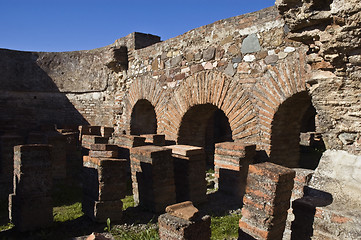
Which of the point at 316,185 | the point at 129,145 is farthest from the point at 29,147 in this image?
the point at 316,185

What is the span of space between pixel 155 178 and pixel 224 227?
3.56ft

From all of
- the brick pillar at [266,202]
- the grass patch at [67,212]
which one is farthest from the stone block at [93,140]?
the brick pillar at [266,202]

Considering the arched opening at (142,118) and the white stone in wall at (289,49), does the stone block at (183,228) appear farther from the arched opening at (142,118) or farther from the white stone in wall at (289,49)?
the arched opening at (142,118)

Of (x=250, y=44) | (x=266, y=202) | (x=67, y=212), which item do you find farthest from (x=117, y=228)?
(x=250, y=44)

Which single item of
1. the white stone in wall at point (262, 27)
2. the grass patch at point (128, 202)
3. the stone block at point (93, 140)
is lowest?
the grass patch at point (128, 202)

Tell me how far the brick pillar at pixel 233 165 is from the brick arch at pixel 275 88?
57 cm

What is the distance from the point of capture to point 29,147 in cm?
380

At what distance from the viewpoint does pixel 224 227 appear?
3.73 metres

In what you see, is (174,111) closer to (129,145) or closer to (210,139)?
(129,145)

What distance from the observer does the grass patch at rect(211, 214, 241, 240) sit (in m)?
3.57

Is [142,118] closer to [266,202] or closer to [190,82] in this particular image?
[190,82]

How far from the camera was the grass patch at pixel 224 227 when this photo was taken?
11.7 ft

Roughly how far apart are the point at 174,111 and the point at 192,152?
2663mm

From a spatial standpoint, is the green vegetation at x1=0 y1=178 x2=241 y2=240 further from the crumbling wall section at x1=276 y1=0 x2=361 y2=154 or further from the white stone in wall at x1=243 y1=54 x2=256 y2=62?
the white stone in wall at x1=243 y1=54 x2=256 y2=62
